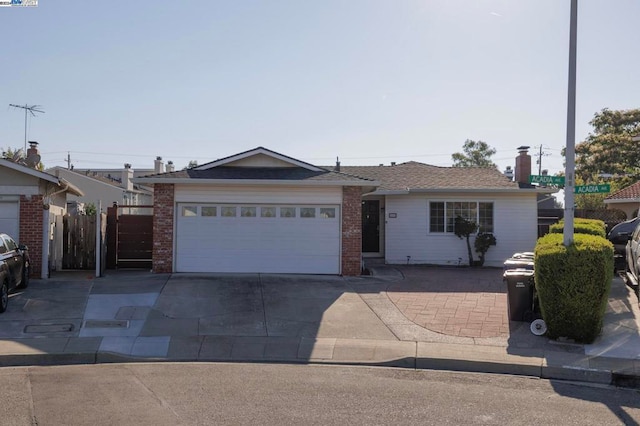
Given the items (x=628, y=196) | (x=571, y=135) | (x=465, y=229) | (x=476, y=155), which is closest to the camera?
(x=571, y=135)

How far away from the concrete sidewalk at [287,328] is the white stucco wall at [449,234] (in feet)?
14.9

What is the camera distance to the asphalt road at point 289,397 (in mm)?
5543

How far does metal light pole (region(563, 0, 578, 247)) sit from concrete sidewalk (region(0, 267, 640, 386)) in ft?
6.49

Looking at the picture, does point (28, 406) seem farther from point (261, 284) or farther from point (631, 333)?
point (631, 333)

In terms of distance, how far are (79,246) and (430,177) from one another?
11.9m

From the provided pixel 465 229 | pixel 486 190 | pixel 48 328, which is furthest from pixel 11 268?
pixel 486 190

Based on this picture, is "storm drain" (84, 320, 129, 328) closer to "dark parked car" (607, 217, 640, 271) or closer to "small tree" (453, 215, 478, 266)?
"small tree" (453, 215, 478, 266)

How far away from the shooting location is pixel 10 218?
13977mm

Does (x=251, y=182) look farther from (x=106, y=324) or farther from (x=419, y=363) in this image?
(x=419, y=363)

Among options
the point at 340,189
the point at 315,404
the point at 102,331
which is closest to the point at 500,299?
the point at 340,189

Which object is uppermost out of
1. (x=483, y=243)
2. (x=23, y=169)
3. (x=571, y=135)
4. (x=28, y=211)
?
(x=571, y=135)

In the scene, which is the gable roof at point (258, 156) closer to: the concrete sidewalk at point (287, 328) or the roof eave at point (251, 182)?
the roof eave at point (251, 182)

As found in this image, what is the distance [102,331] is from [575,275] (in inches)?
308

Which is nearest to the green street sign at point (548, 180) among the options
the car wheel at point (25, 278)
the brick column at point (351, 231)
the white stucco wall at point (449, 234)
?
the brick column at point (351, 231)
